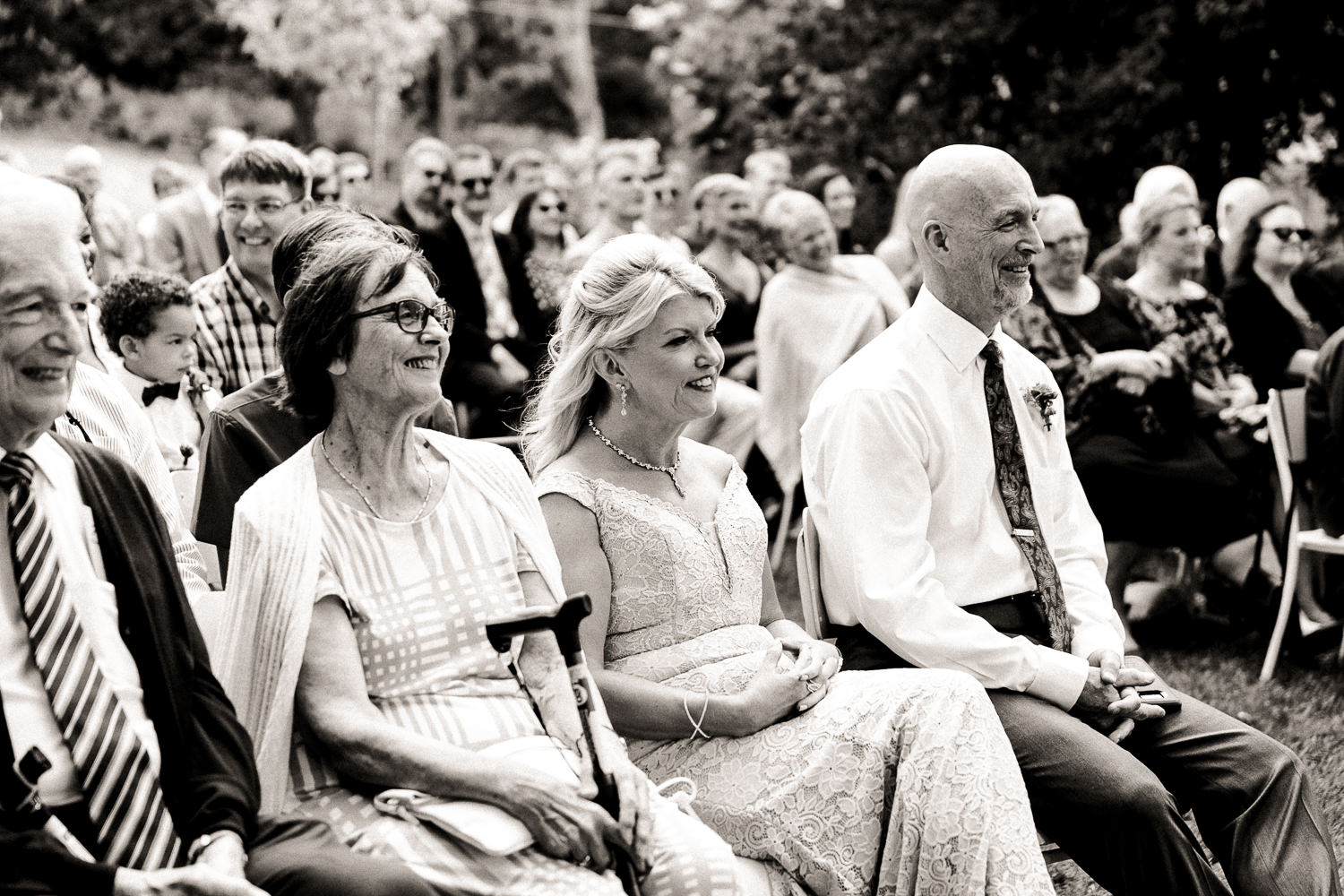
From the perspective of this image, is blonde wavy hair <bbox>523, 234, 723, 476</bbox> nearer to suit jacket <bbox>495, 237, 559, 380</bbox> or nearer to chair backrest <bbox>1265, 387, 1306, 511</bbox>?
chair backrest <bbox>1265, 387, 1306, 511</bbox>

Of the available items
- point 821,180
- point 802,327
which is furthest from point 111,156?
point 802,327

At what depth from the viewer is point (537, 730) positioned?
287cm

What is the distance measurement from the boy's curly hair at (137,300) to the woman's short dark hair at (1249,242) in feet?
17.1

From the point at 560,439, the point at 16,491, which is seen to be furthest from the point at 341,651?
the point at 560,439

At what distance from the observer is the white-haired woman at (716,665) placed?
2971 millimetres

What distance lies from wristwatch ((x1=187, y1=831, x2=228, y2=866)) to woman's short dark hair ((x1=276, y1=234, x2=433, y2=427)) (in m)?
0.94

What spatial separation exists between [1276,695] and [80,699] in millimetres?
4690

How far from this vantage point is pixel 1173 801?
3.16 meters

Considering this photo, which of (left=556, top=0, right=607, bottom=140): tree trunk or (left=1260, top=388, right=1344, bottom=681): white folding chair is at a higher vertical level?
(left=556, top=0, right=607, bottom=140): tree trunk

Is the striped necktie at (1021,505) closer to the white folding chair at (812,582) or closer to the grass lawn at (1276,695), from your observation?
the white folding chair at (812,582)

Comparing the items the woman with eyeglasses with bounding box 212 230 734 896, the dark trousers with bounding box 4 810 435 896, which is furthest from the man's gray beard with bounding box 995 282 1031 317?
the dark trousers with bounding box 4 810 435 896

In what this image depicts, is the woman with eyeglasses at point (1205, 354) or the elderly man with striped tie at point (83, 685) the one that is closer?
the elderly man with striped tie at point (83, 685)

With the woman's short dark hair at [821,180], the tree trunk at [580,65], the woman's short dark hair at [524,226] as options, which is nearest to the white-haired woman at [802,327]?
the woman's short dark hair at [524,226]

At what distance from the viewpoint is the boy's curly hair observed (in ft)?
15.7
